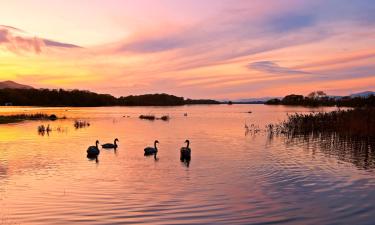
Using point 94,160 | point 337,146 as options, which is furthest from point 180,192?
point 337,146

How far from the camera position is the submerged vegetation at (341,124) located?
108 ft

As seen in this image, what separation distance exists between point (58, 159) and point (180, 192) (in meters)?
10.2

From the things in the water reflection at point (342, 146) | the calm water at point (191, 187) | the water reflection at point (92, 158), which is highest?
the water reflection at point (342, 146)

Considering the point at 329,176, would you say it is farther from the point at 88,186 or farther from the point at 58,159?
the point at 58,159

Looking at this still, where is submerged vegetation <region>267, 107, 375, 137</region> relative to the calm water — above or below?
above

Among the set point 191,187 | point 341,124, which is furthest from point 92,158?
point 341,124

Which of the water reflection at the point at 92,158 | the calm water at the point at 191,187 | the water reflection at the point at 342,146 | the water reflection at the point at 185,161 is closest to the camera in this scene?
the calm water at the point at 191,187

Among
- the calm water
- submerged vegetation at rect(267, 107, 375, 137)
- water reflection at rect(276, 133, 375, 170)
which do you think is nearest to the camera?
the calm water

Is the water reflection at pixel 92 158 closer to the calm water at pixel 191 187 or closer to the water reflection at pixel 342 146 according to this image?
the calm water at pixel 191 187

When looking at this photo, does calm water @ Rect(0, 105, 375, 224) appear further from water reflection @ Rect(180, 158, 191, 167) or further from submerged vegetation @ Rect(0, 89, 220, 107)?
submerged vegetation @ Rect(0, 89, 220, 107)

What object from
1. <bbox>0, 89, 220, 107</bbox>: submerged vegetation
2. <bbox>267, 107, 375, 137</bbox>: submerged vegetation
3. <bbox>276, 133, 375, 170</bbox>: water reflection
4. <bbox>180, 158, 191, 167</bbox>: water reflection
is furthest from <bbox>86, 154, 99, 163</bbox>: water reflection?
<bbox>0, 89, 220, 107</bbox>: submerged vegetation

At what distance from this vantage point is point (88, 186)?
49.1ft

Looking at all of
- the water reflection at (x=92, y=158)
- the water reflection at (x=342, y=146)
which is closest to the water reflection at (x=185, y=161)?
the water reflection at (x=92, y=158)

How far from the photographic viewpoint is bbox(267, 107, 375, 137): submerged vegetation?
32875 mm
